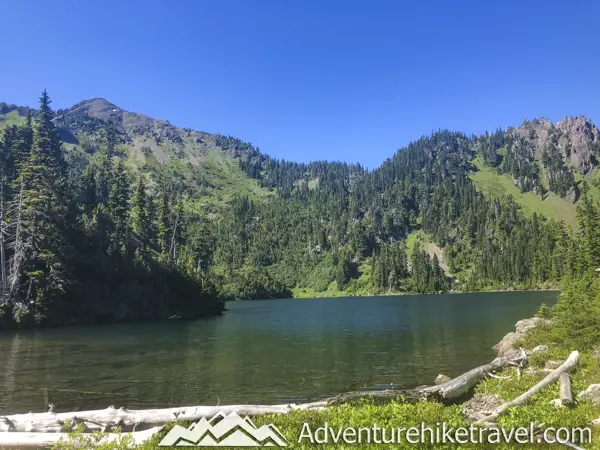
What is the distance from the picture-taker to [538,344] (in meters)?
30.6

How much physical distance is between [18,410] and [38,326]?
57752mm

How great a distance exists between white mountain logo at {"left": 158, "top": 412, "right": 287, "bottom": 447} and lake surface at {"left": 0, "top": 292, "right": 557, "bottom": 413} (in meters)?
Answer: 12.2

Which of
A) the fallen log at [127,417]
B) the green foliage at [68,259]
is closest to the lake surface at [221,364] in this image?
the fallen log at [127,417]

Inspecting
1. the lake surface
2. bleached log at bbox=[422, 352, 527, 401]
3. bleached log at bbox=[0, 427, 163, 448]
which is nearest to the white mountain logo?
bleached log at bbox=[0, 427, 163, 448]

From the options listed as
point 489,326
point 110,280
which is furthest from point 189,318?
point 489,326

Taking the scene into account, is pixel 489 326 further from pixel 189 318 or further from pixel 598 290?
pixel 189 318

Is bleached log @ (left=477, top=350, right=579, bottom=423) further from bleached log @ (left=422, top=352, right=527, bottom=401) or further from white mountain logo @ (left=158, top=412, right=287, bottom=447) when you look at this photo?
white mountain logo @ (left=158, top=412, right=287, bottom=447)

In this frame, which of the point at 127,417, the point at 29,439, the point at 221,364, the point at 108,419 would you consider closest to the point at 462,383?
the point at 127,417

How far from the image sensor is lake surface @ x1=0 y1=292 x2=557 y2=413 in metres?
25.7

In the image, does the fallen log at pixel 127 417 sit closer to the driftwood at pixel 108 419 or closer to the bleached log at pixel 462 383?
the driftwood at pixel 108 419

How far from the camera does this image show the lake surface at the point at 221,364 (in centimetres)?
2573

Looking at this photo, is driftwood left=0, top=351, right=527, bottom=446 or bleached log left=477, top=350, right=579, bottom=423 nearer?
bleached log left=477, top=350, right=579, bottom=423

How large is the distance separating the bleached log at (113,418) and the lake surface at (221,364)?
8781mm

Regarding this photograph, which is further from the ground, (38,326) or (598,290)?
(598,290)
